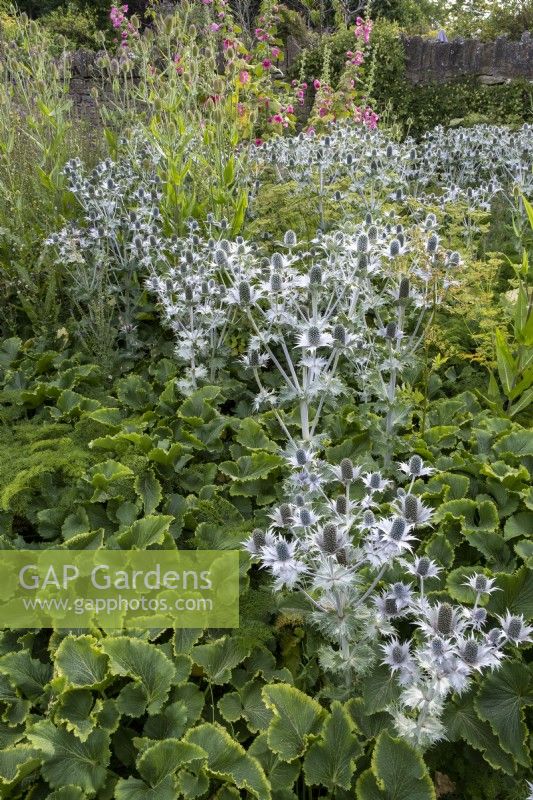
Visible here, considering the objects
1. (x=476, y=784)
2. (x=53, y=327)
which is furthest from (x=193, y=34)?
(x=476, y=784)

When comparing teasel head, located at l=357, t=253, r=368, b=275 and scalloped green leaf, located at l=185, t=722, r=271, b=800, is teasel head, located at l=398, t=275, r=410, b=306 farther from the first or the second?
scalloped green leaf, located at l=185, t=722, r=271, b=800

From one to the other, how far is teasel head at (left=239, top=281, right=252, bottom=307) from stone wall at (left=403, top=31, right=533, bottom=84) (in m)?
8.75

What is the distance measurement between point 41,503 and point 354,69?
6.42 metres

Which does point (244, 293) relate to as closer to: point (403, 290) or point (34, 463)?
point (403, 290)

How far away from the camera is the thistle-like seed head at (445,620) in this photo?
4.68 feet

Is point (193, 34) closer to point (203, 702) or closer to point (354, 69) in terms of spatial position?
point (354, 69)

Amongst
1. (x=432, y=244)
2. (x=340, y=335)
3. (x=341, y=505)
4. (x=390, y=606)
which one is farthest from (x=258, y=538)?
(x=432, y=244)

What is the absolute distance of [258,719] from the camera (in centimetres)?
182

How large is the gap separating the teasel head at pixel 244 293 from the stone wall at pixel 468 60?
8.75 metres

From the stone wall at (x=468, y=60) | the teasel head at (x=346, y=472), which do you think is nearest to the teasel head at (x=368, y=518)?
the teasel head at (x=346, y=472)

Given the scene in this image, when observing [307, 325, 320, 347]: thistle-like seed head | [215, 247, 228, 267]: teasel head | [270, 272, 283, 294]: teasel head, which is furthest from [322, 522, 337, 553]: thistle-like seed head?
[215, 247, 228, 267]: teasel head

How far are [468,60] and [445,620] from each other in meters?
10.1

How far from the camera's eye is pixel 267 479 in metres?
2.62

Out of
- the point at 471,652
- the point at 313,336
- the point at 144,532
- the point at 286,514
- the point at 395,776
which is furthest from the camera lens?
the point at 313,336
